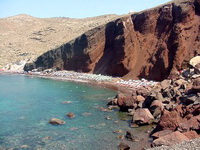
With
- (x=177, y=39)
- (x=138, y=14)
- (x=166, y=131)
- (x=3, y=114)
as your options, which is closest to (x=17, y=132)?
(x=3, y=114)

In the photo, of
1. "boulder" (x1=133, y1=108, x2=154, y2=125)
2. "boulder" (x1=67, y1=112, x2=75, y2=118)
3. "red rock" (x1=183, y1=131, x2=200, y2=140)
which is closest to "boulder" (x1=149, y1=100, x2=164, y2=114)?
"boulder" (x1=133, y1=108, x2=154, y2=125)

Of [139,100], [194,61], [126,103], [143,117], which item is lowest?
[143,117]

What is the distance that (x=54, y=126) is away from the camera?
36.1m

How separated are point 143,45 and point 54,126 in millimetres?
50095

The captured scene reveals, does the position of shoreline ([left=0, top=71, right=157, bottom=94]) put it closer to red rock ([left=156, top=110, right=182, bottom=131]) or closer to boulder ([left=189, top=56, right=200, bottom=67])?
boulder ([left=189, top=56, right=200, bottom=67])

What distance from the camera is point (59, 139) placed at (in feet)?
101

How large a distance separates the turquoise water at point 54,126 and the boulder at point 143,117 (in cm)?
172

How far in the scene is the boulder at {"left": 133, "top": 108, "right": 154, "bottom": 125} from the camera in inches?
1418

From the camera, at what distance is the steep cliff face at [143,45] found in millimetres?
67769

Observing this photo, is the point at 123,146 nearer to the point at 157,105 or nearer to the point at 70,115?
the point at 157,105

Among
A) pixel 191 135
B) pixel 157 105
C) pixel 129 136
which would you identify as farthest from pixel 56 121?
pixel 191 135

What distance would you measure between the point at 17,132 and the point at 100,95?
28096mm

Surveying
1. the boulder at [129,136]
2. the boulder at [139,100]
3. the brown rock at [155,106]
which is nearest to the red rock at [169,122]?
the boulder at [129,136]

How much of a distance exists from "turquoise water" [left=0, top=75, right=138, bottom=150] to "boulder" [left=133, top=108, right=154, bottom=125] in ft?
5.66
